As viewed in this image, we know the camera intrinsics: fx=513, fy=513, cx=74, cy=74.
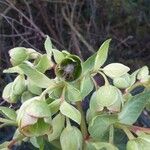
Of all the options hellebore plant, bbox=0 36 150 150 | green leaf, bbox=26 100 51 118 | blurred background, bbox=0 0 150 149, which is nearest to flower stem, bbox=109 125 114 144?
hellebore plant, bbox=0 36 150 150

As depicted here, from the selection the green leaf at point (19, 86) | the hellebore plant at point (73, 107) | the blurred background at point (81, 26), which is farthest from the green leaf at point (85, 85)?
the blurred background at point (81, 26)

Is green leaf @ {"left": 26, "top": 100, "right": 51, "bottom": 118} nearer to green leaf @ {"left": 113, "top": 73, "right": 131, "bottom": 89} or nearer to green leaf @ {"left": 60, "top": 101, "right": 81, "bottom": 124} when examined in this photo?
green leaf @ {"left": 60, "top": 101, "right": 81, "bottom": 124}

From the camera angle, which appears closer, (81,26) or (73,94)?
(73,94)

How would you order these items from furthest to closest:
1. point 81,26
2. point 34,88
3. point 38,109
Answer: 1. point 81,26
2. point 34,88
3. point 38,109

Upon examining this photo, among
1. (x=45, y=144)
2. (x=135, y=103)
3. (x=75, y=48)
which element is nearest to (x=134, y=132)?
(x=135, y=103)

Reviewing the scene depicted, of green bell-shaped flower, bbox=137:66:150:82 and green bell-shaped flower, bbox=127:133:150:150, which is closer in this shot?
green bell-shaped flower, bbox=127:133:150:150

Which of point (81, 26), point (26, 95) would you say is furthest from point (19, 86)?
point (81, 26)

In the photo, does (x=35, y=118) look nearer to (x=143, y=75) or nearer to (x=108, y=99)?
(x=108, y=99)
